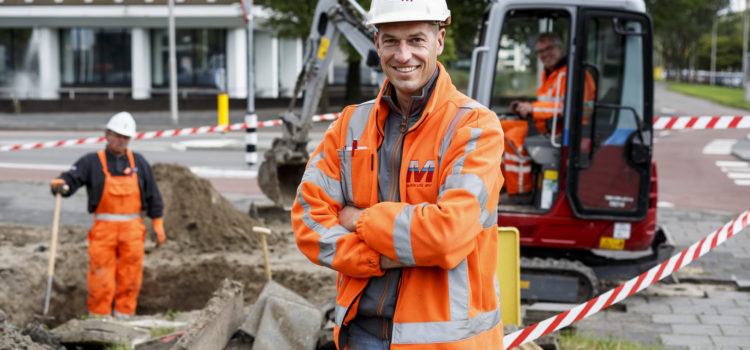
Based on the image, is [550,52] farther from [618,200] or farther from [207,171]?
[207,171]

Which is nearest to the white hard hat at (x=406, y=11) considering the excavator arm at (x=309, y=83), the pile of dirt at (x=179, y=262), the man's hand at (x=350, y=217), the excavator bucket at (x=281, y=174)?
the man's hand at (x=350, y=217)

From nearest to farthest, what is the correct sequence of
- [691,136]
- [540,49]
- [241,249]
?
[540,49]
[241,249]
[691,136]

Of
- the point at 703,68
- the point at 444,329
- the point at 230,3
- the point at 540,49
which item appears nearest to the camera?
the point at 444,329

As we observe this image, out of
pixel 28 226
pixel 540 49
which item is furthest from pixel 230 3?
pixel 540 49

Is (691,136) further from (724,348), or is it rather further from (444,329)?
(444,329)

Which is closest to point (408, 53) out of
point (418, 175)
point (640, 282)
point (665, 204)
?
point (418, 175)

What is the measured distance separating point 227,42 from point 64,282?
27.1 meters

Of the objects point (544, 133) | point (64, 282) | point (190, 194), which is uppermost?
point (544, 133)

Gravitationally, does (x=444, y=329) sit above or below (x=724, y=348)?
above

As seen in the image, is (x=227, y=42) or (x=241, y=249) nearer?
(x=241, y=249)

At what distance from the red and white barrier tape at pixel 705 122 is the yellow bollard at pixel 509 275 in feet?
8.67

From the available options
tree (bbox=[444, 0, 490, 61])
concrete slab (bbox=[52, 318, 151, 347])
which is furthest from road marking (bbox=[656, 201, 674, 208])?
tree (bbox=[444, 0, 490, 61])

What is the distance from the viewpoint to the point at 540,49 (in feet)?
23.5

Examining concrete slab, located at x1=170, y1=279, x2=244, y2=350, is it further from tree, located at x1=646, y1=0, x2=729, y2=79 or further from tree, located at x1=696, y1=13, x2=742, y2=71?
tree, located at x1=696, y1=13, x2=742, y2=71
